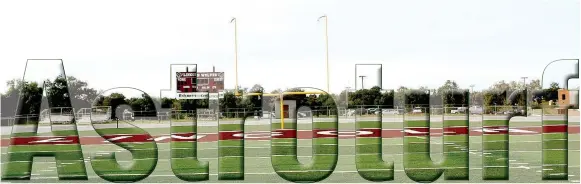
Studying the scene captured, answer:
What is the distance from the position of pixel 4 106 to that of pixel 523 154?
632 inches

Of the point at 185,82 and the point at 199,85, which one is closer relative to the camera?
the point at 185,82

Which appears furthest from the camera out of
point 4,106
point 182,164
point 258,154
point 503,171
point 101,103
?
point 101,103

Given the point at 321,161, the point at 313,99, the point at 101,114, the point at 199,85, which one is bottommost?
the point at 321,161

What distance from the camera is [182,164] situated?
369 inches

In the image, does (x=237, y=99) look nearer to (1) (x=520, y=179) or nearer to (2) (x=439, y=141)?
(2) (x=439, y=141)

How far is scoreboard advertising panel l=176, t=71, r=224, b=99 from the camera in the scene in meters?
28.0

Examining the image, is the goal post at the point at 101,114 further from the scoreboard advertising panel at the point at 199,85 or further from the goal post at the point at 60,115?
the scoreboard advertising panel at the point at 199,85

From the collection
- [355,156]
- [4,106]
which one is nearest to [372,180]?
[355,156]

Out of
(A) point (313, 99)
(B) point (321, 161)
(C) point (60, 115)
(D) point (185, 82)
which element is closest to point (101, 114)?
(C) point (60, 115)

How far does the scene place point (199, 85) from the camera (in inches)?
1133

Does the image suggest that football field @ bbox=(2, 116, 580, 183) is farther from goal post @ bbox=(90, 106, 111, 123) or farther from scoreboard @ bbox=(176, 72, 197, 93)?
scoreboard @ bbox=(176, 72, 197, 93)

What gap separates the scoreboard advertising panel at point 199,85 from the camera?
28.0m

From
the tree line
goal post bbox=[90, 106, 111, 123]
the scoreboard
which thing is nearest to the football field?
the tree line

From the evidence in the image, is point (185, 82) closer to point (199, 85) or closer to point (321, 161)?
point (199, 85)
